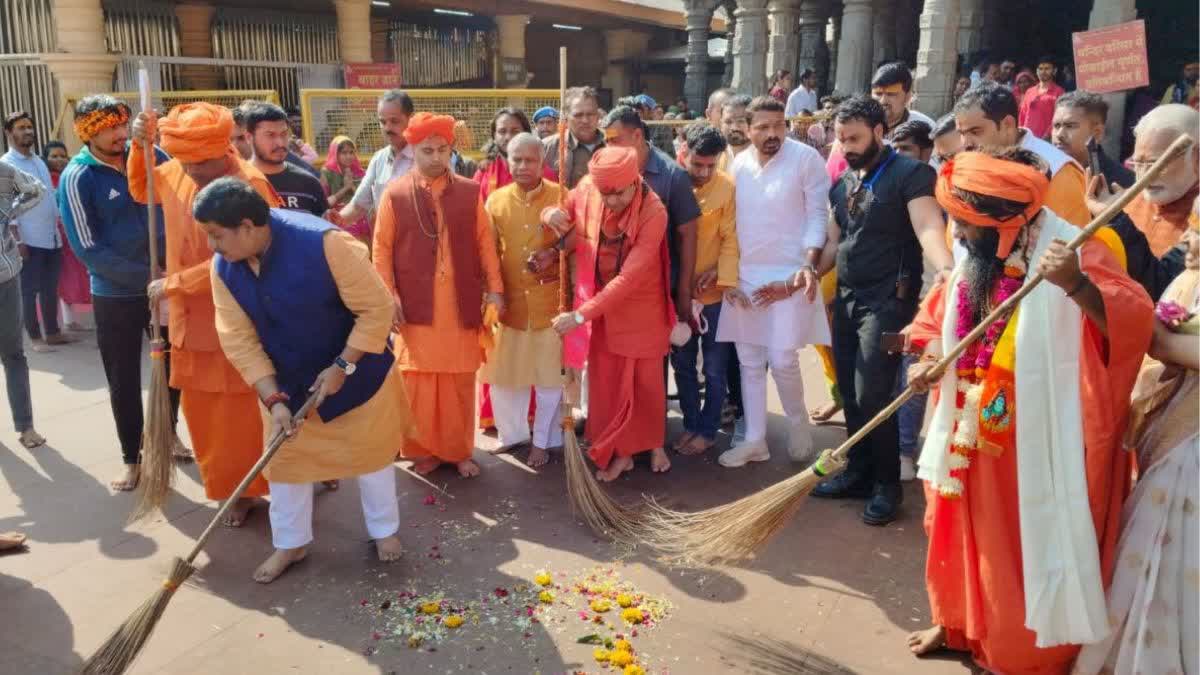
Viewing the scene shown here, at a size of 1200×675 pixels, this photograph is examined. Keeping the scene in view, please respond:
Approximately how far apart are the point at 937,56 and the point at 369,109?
771 cm

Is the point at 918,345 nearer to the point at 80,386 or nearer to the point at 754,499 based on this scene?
the point at 754,499

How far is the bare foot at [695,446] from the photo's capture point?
196 inches

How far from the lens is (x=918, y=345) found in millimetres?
3221

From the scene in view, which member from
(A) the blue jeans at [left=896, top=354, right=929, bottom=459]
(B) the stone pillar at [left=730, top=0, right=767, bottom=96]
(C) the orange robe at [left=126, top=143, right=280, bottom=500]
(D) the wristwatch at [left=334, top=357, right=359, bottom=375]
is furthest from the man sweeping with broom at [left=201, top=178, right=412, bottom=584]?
(B) the stone pillar at [left=730, top=0, right=767, bottom=96]

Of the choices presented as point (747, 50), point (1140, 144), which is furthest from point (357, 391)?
point (747, 50)

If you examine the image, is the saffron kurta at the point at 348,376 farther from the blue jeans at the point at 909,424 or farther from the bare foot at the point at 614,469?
the blue jeans at the point at 909,424

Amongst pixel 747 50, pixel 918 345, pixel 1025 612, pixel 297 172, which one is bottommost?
pixel 1025 612

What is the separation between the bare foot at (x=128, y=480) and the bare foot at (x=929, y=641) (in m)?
3.58

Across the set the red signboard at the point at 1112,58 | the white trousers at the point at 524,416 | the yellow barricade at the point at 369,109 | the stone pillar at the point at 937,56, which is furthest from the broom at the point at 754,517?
the stone pillar at the point at 937,56

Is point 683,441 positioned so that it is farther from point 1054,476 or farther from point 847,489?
point 1054,476

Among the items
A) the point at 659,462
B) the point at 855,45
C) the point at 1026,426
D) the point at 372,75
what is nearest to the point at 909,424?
the point at 659,462

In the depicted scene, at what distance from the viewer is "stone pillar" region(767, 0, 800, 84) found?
54.6ft

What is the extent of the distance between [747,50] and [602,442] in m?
13.8

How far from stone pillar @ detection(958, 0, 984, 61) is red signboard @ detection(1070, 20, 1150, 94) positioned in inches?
243
